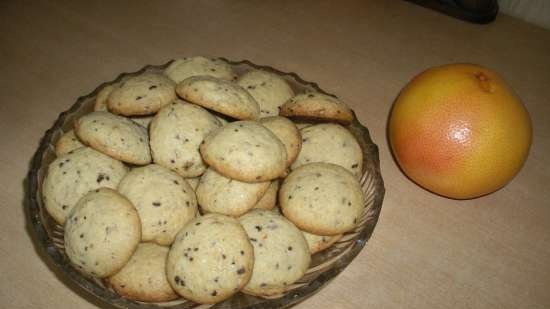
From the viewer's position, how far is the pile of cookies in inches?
26.5

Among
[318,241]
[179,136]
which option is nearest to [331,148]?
[318,241]

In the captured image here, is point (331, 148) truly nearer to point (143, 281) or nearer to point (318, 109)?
point (318, 109)

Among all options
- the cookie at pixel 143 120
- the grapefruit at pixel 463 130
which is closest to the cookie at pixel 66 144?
the cookie at pixel 143 120

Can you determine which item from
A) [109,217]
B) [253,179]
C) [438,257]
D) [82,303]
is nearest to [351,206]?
[253,179]

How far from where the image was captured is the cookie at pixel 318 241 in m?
0.76

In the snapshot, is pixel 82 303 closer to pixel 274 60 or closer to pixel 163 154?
pixel 163 154

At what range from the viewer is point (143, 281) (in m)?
0.69

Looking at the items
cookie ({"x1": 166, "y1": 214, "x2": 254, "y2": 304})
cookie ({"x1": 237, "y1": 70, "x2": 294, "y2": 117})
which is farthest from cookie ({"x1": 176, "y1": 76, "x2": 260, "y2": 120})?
cookie ({"x1": 166, "y1": 214, "x2": 254, "y2": 304})

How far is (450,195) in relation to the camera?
3.11 ft

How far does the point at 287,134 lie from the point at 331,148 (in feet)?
0.34

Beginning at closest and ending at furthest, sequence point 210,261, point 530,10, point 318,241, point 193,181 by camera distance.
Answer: point 210,261 → point 318,241 → point 193,181 → point 530,10

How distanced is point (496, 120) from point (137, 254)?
72 cm

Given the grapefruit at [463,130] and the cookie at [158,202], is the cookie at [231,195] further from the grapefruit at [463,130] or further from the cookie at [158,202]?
the grapefruit at [463,130]

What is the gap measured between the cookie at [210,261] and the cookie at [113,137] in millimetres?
193
